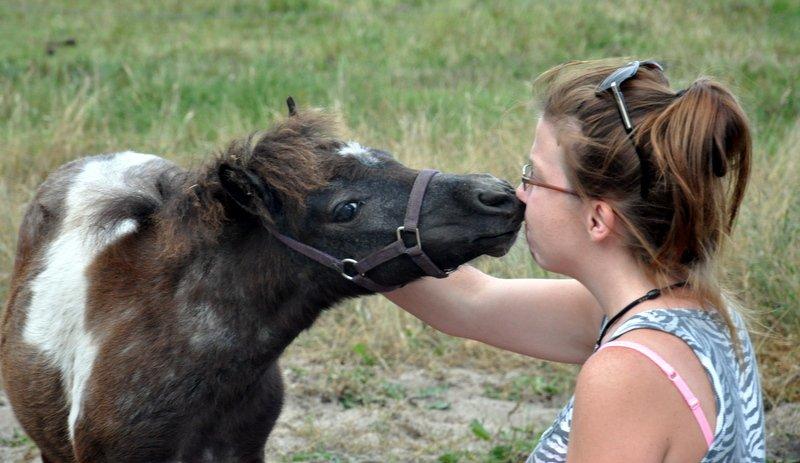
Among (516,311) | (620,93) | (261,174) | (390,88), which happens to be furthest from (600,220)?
(390,88)

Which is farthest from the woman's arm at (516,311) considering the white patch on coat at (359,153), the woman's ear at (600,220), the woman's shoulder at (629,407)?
the woman's shoulder at (629,407)

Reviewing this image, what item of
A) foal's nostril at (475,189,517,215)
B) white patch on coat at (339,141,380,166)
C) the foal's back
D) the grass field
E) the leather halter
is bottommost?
the grass field

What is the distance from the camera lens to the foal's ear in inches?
105

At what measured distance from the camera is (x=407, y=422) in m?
4.36

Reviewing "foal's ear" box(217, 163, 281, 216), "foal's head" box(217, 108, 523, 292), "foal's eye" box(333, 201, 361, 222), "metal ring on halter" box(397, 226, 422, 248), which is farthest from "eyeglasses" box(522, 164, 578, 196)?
"foal's ear" box(217, 163, 281, 216)

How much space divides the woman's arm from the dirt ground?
1.42 m

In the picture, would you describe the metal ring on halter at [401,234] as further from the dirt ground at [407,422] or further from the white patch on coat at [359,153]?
the dirt ground at [407,422]

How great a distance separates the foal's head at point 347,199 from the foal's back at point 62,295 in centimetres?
44

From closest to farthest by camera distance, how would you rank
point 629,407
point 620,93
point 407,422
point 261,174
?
point 629,407 → point 620,93 → point 261,174 → point 407,422

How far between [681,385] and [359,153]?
48.3 inches

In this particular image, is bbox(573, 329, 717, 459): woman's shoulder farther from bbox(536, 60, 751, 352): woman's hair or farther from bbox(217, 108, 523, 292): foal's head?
bbox(217, 108, 523, 292): foal's head

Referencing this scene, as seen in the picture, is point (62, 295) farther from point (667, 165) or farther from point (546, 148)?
point (667, 165)

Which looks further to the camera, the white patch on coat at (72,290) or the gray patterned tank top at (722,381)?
the white patch on coat at (72,290)

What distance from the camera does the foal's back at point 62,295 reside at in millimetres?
2959
